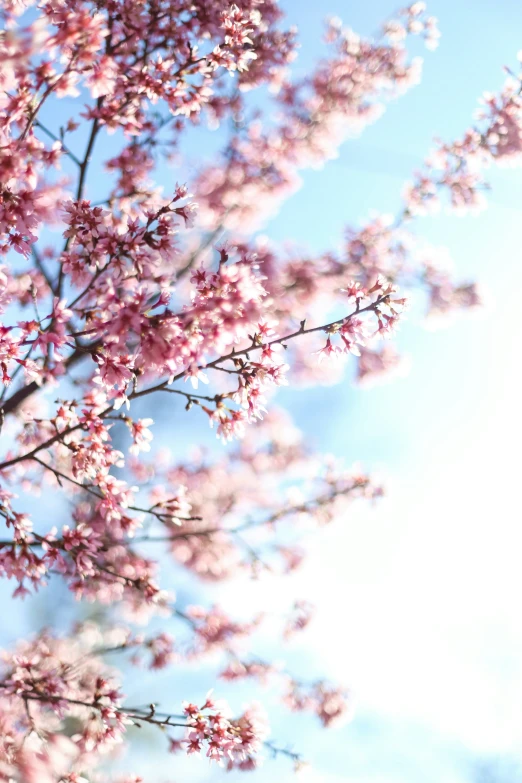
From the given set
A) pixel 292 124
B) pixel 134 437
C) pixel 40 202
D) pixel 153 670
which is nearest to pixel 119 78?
pixel 40 202

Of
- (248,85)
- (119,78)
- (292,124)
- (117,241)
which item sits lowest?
(117,241)

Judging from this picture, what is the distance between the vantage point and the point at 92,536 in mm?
2955

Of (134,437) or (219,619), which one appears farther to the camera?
(219,619)

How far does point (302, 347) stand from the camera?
29.9ft

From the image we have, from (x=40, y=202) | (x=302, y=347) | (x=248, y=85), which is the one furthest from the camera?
(x=302, y=347)

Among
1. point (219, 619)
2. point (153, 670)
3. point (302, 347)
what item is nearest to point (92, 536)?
point (153, 670)

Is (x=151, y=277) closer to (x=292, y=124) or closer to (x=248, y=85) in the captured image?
(x=248, y=85)

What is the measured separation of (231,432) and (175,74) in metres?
2.40

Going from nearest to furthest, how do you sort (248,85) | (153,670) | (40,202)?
(40,202) → (248,85) → (153,670)

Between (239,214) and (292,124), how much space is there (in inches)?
56.7

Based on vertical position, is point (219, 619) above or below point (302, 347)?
below

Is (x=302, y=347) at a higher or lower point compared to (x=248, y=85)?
higher

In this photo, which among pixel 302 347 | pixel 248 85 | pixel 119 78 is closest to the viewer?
pixel 119 78

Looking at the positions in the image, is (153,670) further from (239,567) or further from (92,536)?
(92,536)
